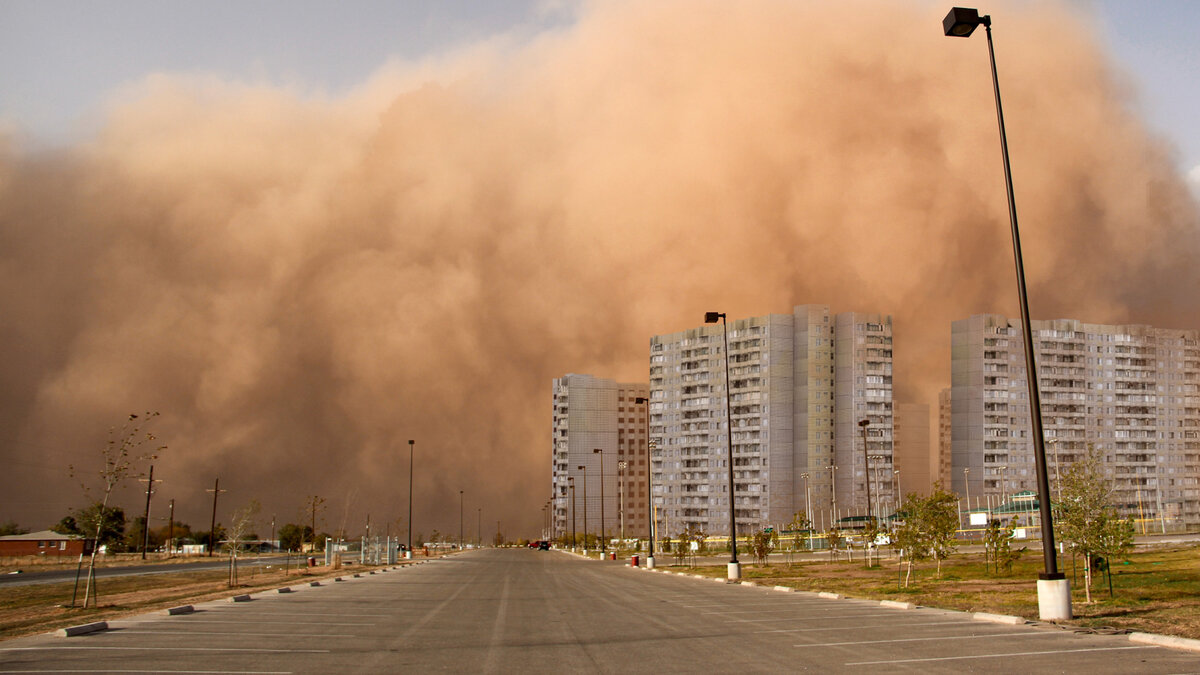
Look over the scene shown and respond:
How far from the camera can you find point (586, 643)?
1656 cm

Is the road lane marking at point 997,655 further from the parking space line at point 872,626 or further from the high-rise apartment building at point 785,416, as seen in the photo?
the high-rise apartment building at point 785,416

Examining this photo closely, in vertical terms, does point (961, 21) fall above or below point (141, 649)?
above

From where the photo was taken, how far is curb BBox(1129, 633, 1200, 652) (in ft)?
44.8

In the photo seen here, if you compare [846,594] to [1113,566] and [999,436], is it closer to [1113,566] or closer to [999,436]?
[1113,566]

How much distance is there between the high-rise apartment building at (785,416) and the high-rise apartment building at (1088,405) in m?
14.4

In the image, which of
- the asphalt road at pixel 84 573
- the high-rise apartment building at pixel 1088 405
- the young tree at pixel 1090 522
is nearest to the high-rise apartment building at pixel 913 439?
the high-rise apartment building at pixel 1088 405

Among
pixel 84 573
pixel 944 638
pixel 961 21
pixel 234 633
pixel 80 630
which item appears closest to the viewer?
pixel 944 638

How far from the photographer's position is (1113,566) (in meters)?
38.1

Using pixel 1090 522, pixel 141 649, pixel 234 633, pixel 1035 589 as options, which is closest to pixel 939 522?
pixel 1035 589

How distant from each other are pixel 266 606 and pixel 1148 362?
179 metres

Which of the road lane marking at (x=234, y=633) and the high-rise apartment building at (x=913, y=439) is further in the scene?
the high-rise apartment building at (x=913, y=439)

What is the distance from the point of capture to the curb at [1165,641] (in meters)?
13.7

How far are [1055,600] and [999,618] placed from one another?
3.77ft

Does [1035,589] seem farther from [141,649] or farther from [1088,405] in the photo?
[1088,405]
